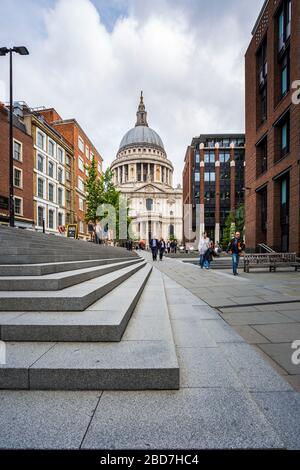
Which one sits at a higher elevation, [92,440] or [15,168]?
[15,168]

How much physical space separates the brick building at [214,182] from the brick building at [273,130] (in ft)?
117

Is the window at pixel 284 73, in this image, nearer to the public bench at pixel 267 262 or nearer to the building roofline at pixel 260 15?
the building roofline at pixel 260 15

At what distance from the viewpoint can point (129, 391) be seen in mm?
2223

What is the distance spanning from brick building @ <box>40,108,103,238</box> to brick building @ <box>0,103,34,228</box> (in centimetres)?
1025

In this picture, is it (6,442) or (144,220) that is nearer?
(6,442)

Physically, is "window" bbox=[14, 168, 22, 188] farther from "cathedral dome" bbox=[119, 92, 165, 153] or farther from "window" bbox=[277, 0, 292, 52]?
"cathedral dome" bbox=[119, 92, 165, 153]

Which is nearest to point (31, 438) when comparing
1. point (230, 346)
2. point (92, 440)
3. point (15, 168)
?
point (92, 440)

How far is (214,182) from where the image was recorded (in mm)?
60438

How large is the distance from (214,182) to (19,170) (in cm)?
4647

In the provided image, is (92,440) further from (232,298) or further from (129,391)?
(232,298)

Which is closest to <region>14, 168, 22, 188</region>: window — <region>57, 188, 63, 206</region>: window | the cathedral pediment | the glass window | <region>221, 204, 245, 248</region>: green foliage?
the glass window

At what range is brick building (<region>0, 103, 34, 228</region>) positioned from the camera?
73.1ft

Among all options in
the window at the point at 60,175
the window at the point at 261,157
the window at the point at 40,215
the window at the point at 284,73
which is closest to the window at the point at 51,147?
the window at the point at 60,175
